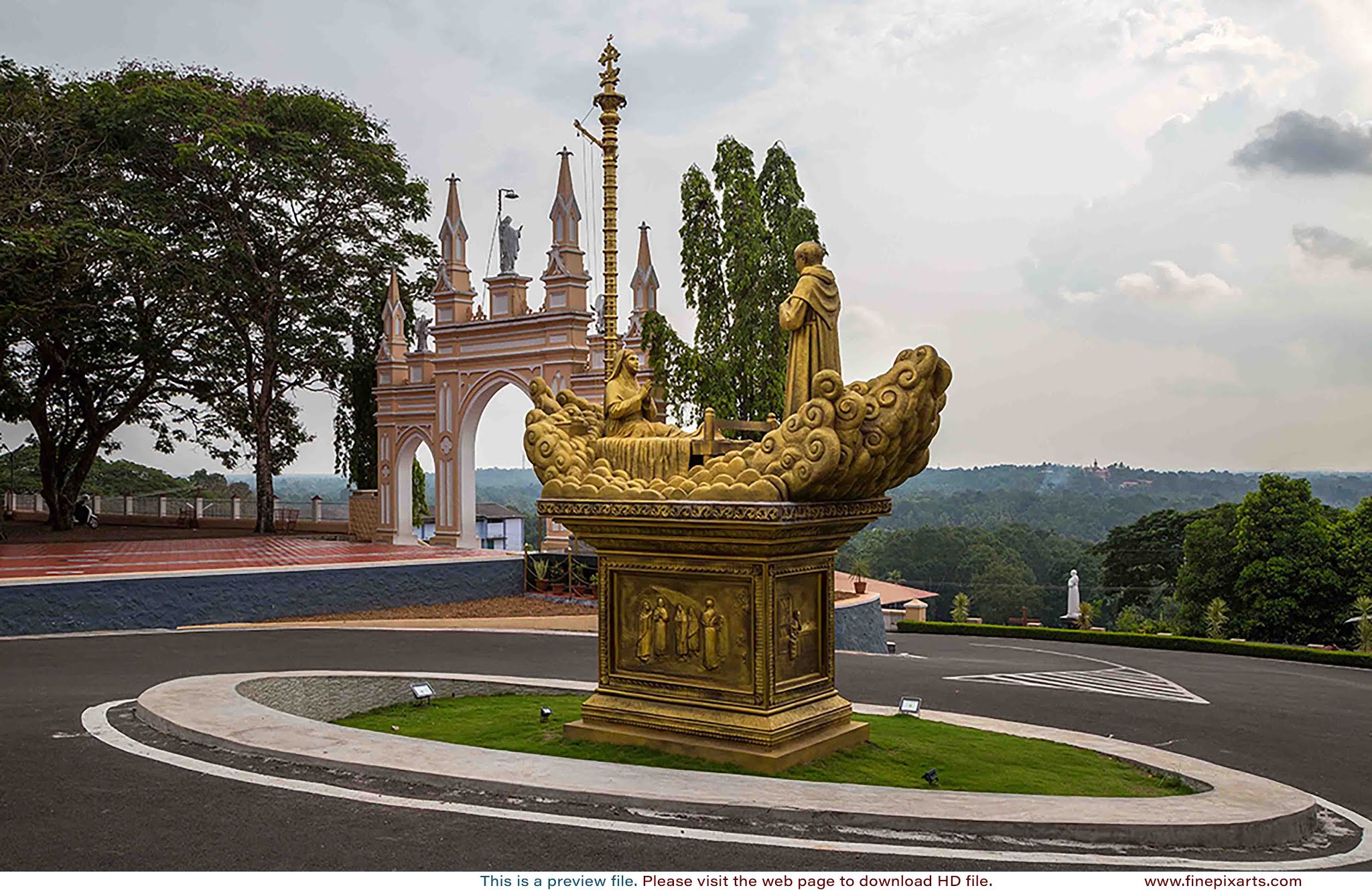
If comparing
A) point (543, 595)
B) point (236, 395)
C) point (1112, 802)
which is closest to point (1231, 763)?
point (1112, 802)

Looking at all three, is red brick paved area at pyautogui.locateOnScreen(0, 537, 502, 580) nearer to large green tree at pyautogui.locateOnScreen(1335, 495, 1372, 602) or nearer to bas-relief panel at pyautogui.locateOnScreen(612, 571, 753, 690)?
bas-relief panel at pyautogui.locateOnScreen(612, 571, 753, 690)

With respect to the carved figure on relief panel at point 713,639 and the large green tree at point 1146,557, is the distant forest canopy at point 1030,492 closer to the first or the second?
the large green tree at point 1146,557

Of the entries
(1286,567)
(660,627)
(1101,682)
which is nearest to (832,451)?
(660,627)

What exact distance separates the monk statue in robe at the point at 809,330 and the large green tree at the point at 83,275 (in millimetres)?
19873

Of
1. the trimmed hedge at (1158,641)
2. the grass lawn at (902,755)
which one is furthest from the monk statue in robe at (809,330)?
the trimmed hedge at (1158,641)

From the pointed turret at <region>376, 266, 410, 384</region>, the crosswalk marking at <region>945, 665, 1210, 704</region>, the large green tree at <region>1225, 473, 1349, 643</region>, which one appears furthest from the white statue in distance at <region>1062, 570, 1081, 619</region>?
the pointed turret at <region>376, 266, 410, 384</region>

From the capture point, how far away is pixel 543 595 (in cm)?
1922

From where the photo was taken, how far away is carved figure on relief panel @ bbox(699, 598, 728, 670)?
7.09m

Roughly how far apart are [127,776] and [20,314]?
22461mm

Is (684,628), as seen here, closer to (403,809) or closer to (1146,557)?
(403,809)

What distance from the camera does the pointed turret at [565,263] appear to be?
24828 mm

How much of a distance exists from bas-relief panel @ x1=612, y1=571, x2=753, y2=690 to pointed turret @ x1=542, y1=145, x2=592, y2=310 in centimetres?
1779

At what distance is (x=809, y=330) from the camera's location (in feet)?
23.7

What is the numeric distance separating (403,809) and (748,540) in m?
2.56
